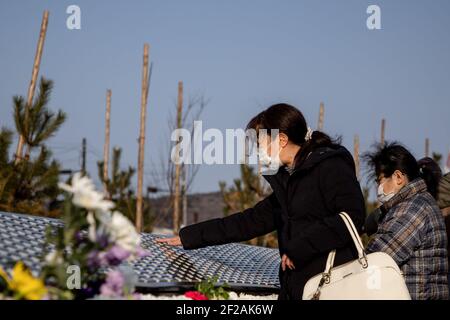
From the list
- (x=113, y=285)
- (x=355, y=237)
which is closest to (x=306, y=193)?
(x=355, y=237)

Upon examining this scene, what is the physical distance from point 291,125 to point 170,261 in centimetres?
91

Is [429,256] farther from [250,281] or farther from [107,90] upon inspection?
[107,90]

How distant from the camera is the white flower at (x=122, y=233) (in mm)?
1893

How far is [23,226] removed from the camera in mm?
3186

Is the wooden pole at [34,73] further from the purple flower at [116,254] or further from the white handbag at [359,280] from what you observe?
the purple flower at [116,254]

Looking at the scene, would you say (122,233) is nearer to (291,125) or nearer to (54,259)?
(54,259)

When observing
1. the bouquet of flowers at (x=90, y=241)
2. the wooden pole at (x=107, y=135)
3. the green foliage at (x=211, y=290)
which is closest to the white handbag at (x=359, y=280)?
the green foliage at (x=211, y=290)

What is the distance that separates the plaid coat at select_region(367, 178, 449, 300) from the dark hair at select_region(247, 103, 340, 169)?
57 centimetres

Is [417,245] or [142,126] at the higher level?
[142,126]

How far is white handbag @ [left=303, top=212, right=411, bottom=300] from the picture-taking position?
2.72 m

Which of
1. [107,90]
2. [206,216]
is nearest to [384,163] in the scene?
[107,90]

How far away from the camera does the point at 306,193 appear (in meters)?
3.06

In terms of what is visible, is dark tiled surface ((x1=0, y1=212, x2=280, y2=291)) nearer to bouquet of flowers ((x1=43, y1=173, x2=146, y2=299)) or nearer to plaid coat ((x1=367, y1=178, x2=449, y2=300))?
bouquet of flowers ((x1=43, y1=173, x2=146, y2=299))
